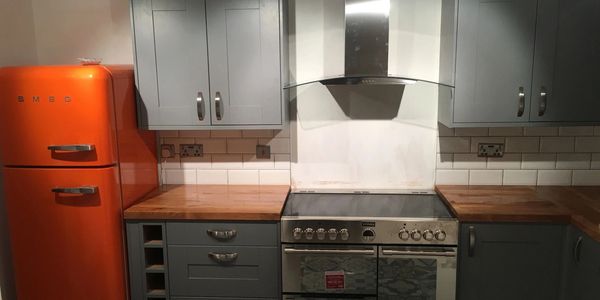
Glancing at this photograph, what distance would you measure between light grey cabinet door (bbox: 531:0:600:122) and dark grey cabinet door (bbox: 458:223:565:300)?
627 mm

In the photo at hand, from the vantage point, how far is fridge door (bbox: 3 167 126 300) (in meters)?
2.20

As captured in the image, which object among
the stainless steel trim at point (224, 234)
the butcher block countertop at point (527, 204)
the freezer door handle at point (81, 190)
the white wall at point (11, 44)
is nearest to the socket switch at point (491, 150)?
the butcher block countertop at point (527, 204)

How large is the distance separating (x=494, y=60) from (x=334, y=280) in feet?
4.66

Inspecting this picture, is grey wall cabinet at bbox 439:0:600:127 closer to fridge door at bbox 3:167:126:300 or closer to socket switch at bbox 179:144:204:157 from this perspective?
socket switch at bbox 179:144:204:157

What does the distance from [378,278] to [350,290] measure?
16 centimetres

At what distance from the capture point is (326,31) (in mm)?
2619

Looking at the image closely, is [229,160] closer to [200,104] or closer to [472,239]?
[200,104]

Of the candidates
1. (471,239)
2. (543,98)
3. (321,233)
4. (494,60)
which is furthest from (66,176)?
(543,98)

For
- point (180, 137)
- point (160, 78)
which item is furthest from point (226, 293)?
point (160, 78)

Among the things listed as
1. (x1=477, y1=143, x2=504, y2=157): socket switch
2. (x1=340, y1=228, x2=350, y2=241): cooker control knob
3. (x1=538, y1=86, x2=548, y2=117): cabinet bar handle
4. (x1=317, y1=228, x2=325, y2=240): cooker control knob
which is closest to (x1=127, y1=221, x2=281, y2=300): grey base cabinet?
(x1=317, y1=228, x2=325, y2=240): cooker control knob

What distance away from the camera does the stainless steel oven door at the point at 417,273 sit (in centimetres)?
219

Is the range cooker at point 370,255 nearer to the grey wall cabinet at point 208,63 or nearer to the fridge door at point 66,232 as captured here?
the grey wall cabinet at point 208,63

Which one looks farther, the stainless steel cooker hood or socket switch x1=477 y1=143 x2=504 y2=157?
socket switch x1=477 y1=143 x2=504 y2=157

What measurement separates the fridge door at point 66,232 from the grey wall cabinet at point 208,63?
0.49 metres
